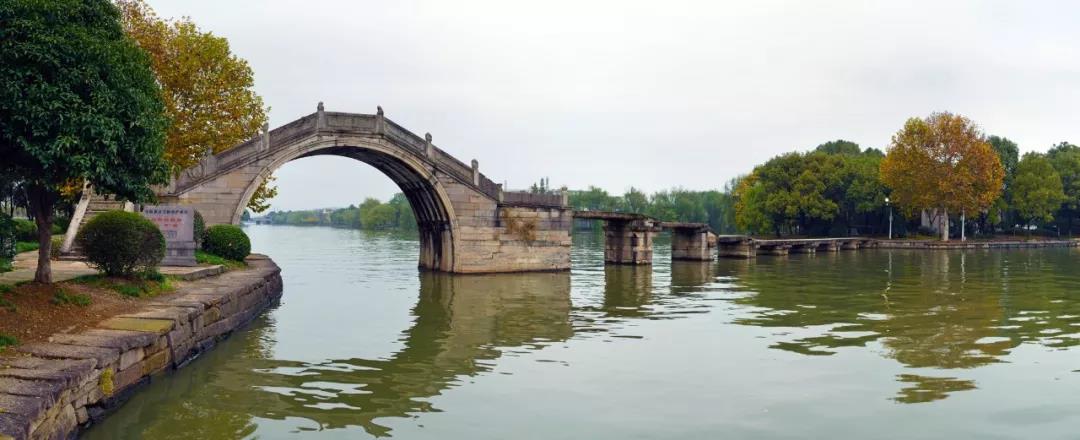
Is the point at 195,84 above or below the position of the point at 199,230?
above

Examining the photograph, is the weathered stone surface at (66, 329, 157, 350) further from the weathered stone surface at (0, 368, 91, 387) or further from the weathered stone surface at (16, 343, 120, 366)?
the weathered stone surface at (0, 368, 91, 387)

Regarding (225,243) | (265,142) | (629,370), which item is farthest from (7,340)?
(265,142)

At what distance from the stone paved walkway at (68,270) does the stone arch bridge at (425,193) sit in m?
4.95

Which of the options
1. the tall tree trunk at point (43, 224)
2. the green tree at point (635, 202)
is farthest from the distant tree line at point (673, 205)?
the tall tree trunk at point (43, 224)

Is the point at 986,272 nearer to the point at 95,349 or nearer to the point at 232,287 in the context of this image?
the point at 232,287

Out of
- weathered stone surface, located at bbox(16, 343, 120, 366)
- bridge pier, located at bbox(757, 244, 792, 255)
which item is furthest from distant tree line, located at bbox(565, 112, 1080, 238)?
weathered stone surface, located at bbox(16, 343, 120, 366)

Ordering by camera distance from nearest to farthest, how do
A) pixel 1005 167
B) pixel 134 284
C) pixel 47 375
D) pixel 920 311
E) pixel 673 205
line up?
pixel 47 375 → pixel 134 284 → pixel 920 311 → pixel 1005 167 → pixel 673 205

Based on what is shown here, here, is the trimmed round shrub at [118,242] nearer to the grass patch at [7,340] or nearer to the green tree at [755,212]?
the grass patch at [7,340]

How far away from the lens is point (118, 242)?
48.7ft

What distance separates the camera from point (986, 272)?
36219 mm

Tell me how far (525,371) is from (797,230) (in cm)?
7616

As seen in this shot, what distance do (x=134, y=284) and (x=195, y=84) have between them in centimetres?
1762

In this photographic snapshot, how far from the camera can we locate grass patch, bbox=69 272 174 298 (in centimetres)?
1434

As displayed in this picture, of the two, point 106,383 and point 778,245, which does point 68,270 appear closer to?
point 106,383
